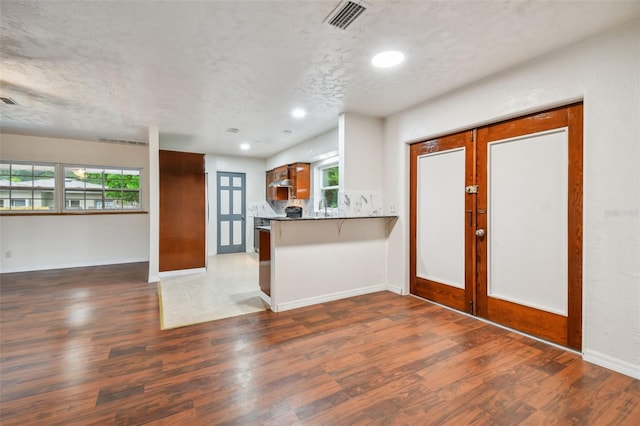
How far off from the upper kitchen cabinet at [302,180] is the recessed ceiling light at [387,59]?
3464mm

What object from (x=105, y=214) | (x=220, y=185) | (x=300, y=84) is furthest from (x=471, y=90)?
(x=105, y=214)

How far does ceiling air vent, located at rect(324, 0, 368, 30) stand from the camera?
6.16ft

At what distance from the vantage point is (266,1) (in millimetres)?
1849

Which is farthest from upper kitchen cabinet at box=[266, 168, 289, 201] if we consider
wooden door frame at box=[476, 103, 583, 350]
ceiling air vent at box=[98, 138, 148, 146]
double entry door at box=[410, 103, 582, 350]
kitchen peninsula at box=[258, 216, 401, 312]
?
wooden door frame at box=[476, 103, 583, 350]

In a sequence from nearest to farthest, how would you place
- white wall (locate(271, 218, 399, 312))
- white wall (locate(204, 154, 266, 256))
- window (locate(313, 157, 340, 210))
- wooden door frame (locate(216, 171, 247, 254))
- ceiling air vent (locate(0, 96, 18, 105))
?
white wall (locate(271, 218, 399, 312)) < ceiling air vent (locate(0, 96, 18, 105)) < window (locate(313, 157, 340, 210)) < white wall (locate(204, 154, 266, 256)) < wooden door frame (locate(216, 171, 247, 254))

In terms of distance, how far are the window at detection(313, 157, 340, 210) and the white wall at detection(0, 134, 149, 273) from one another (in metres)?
3.86

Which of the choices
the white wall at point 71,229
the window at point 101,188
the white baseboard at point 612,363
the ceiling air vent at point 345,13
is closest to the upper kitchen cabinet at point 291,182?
the white wall at point 71,229

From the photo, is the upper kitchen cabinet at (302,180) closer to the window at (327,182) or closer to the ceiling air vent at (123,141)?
the window at (327,182)

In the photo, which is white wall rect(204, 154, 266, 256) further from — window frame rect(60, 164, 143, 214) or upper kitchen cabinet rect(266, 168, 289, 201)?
window frame rect(60, 164, 143, 214)

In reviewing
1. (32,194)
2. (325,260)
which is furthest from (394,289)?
(32,194)

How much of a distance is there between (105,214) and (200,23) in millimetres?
5632

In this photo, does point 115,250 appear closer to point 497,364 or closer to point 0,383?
point 0,383

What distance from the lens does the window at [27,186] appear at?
5.38 metres

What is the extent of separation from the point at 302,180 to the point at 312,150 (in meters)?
0.68
